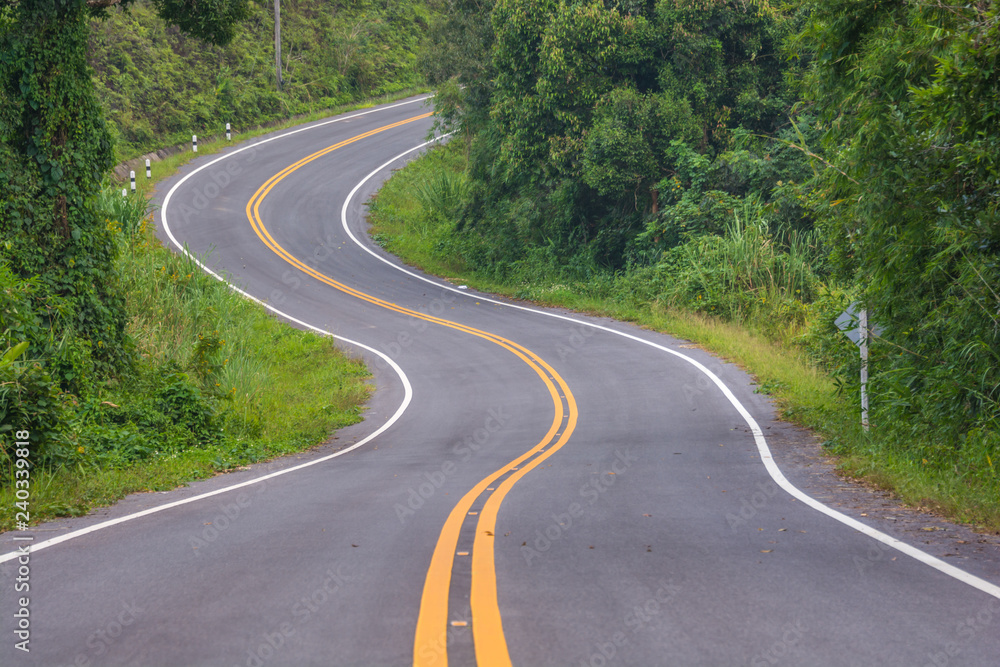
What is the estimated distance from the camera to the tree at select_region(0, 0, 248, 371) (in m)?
11.8

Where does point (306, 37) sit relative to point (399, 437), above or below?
above

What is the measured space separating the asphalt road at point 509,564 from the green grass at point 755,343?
100 cm

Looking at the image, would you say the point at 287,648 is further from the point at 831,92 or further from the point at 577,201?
the point at 577,201

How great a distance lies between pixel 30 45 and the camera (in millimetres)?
11758

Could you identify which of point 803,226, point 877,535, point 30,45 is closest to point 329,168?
point 803,226

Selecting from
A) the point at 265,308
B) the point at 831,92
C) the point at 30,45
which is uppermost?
the point at 30,45

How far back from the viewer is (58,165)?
12.2m

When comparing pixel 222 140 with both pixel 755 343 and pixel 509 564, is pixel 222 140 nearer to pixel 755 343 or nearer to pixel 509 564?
pixel 755 343

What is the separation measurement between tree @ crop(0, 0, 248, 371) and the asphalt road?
170 inches

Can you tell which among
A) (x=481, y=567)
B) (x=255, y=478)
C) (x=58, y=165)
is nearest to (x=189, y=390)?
(x=255, y=478)

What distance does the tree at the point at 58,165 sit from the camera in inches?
463

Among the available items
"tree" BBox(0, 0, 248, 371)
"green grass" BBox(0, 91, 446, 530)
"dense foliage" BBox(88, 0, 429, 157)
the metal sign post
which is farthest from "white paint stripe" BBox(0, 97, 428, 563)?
the metal sign post

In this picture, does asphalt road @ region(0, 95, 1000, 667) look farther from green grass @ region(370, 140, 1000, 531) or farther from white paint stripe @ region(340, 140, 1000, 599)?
green grass @ region(370, 140, 1000, 531)

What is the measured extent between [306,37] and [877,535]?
162 feet
